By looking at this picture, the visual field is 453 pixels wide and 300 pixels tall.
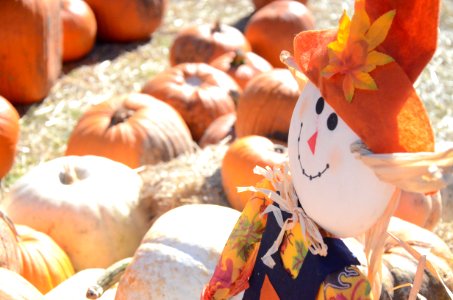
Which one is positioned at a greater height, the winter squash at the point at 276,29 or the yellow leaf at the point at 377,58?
the yellow leaf at the point at 377,58

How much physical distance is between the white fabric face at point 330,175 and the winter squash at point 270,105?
6.63 ft

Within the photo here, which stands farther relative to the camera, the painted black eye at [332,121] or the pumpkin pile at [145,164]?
the pumpkin pile at [145,164]

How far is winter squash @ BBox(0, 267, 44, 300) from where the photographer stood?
7.82ft

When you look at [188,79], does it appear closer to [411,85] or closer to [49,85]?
[49,85]

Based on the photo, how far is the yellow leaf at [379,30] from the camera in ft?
5.43

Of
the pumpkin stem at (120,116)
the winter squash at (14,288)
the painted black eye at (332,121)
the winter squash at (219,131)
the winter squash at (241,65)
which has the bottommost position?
the winter squash at (219,131)

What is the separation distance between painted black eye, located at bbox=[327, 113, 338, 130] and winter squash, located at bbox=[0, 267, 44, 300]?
118 centimetres

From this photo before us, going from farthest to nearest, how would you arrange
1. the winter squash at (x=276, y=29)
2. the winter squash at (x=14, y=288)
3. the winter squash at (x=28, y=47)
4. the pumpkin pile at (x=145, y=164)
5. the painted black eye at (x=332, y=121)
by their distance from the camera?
the winter squash at (x=276, y=29), the winter squash at (x=28, y=47), the pumpkin pile at (x=145, y=164), the winter squash at (x=14, y=288), the painted black eye at (x=332, y=121)

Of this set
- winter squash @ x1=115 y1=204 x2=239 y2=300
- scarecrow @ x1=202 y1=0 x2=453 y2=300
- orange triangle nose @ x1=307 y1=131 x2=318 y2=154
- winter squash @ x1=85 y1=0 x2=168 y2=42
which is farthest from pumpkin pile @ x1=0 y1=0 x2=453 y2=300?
orange triangle nose @ x1=307 y1=131 x2=318 y2=154

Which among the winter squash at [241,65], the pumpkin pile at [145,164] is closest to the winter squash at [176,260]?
the pumpkin pile at [145,164]

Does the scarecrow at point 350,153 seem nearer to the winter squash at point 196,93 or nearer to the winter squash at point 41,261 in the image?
the winter squash at point 41,261

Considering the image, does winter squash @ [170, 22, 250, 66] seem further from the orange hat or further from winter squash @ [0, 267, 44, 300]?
the orange hat

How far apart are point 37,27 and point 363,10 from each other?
11.8 ft

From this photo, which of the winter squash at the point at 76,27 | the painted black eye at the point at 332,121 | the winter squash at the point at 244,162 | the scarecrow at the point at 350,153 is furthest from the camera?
the winter squash at the point at 76,27
